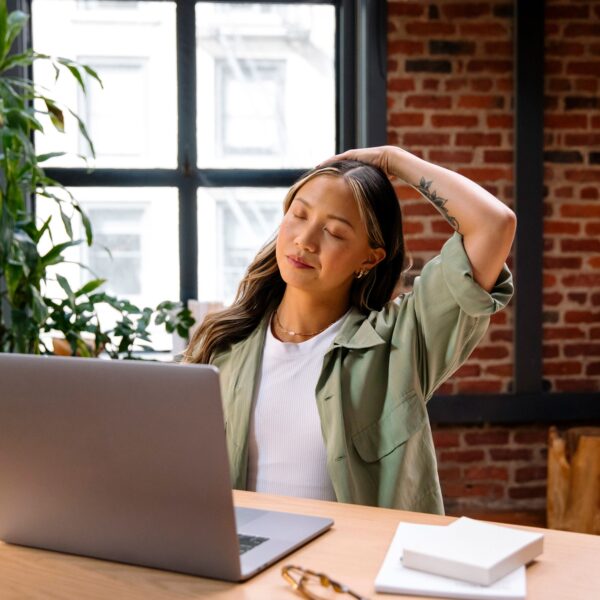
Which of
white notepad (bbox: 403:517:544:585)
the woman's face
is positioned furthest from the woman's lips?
white notepad (bbox: 403:517:544:585)

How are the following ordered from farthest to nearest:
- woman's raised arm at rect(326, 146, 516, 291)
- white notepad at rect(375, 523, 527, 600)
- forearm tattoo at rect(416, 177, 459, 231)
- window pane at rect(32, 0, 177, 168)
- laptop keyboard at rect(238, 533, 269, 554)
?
window pane at rect(32, 0, 177, 168)
forearm tattoo at rect(416, 177, 459, 231)
woman's raised arm at rect(326, 146, 516, 291)
laptop keyboard at rect(238, 533, 269, 554)
white notepad at rect(375, 523, 527, 600)

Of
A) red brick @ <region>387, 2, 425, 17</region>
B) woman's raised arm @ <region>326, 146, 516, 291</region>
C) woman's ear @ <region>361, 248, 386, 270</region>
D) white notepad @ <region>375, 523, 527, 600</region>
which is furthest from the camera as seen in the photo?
red brick @ <region>387, 2, 425, 17</region>

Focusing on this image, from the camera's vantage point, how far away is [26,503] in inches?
45.5

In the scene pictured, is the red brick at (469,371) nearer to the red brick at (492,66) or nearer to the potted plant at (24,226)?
the red brick at (492,66)

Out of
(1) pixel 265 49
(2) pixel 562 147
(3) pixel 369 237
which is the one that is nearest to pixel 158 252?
(1) pixel 265 49

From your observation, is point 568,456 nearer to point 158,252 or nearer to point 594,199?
point 594,199

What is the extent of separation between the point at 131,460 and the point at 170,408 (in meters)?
0.10

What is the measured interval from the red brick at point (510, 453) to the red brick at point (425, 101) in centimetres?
154

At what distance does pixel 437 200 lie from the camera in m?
1.80

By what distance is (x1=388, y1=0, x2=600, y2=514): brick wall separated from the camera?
373 centimetres

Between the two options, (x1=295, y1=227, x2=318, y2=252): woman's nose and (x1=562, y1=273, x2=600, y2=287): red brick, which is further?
(x1=562, y1=273, x2=600, y2=287): red brick

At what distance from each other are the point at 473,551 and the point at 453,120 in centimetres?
295

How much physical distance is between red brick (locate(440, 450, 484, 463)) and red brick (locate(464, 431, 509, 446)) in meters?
0.04

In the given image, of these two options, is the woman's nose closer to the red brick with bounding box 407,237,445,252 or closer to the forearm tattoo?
the forearm tattoo
